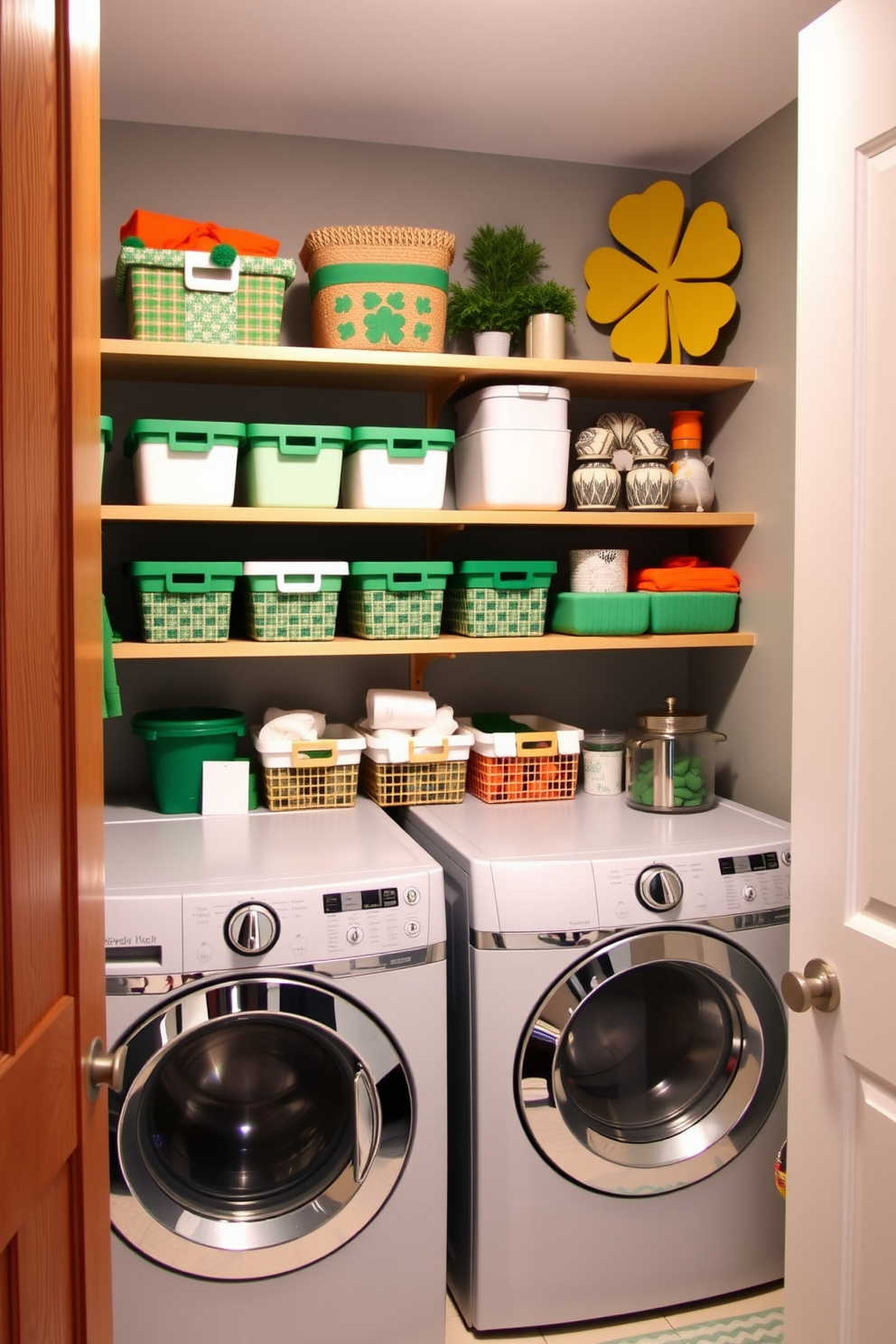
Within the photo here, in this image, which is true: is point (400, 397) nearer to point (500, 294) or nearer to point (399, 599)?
point (500, 294)

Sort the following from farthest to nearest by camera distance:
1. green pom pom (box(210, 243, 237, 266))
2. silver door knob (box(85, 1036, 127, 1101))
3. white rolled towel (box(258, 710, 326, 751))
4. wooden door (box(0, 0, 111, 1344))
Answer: white rolled towel (box(258, 710, 326, 751)), green pom pom (box(210, 243, 237, 266)), silver door knob (box(85, 1036, 127, 1101)), wooden door (box(0, 0, 111, 1344))

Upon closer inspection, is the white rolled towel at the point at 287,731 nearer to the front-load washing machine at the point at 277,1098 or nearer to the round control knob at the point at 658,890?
the front-load washing machine at the point at 277,1098

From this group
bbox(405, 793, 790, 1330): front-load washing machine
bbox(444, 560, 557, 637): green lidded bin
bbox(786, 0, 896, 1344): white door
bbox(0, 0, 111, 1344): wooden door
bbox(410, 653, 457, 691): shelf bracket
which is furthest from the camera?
bbox(410, 653, 457, 691): shelf bracket

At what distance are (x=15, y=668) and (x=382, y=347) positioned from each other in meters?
1.72

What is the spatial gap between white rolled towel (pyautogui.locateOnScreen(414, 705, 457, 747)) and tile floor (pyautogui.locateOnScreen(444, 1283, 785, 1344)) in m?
1.13

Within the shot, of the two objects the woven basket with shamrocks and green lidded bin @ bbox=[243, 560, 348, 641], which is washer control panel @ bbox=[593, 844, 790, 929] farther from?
the woven basket with shamrocks

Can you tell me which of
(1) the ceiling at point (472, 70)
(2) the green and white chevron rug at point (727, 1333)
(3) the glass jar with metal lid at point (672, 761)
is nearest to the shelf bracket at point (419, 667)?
(3) the glass jar with metal lid at point (672, 761)

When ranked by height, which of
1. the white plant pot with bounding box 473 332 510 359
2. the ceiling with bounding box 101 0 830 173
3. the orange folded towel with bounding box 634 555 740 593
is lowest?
the orange folded towel with bounding box 634 555 740 593

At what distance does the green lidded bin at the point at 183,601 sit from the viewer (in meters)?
2.36

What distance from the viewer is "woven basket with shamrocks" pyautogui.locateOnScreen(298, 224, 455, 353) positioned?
2398 millimetres

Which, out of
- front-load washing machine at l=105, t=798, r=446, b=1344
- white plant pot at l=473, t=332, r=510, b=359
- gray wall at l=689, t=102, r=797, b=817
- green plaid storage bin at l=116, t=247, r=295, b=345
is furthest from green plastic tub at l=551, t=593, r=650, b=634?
green plaid storage bin at l=116, t=247, r=295, b=345

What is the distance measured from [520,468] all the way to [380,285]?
49 cm

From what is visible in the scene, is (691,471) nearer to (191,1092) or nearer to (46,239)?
(191,1092)

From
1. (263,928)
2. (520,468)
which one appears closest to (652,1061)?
(263,928)
